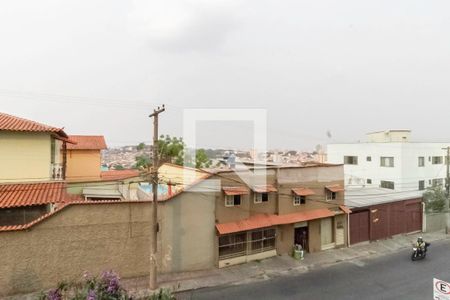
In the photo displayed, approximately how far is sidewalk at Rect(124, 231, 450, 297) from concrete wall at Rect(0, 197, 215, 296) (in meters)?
0.81

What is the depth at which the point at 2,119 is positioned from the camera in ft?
64.8

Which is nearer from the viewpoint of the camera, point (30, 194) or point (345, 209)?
point (30, 194)

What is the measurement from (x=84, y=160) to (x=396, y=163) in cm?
3249

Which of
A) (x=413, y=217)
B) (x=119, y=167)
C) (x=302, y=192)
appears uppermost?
(x=119, y=167)

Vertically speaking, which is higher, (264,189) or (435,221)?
(264,189)

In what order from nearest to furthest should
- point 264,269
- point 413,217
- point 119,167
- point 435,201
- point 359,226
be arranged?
point 264,269 → point 359,226 → point 413,217 → point 435,201 → point 119,167

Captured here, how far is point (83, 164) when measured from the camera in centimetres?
2892

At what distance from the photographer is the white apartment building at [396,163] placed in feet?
128

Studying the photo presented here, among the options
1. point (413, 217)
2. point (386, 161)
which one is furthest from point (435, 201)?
point (386, 161)

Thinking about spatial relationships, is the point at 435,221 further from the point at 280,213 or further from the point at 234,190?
the point at 234,190

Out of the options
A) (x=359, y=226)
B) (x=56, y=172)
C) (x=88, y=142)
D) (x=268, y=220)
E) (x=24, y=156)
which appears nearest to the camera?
(x=24, y=156)

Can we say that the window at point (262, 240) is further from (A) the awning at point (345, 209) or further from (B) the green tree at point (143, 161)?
(B) the green tree at point (143, 161)

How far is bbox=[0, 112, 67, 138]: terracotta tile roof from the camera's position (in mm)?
18917

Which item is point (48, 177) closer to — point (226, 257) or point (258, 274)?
point (226, 257)
